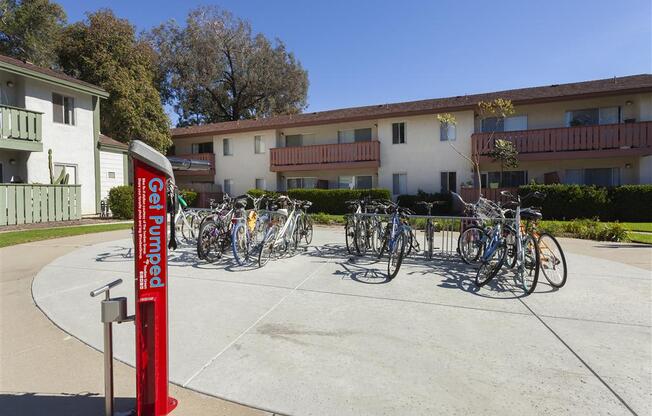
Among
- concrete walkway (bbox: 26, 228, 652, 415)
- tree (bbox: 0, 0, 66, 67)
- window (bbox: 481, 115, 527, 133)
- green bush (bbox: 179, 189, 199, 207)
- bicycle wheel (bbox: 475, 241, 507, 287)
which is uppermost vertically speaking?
tree (bbox: 0, 0, 66, 67)

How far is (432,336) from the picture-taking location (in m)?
3.78

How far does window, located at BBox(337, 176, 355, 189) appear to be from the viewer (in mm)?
23297

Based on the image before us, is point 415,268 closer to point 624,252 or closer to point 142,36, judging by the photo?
point 624,252

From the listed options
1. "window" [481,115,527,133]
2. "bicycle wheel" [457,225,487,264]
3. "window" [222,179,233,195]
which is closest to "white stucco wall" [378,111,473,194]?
"window" [481,115,527,133]

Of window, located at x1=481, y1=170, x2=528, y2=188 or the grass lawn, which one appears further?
window, located at x1=481, y1=170, x2=528, y2=188

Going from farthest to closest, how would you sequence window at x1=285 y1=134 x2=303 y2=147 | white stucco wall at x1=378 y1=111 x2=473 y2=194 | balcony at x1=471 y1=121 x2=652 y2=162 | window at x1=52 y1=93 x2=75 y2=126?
1. window at x1=285 y1=134 x2=303 y2=147
2. white stucco wall at x1=378 y1=111 x2=473 y2=194
3. window at x1=52 y1=93 x2=75 y2=126
4. balcony at x1=471 y1=121 x2=652 y2=162

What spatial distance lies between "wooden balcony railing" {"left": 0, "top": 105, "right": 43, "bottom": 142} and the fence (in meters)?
2.40

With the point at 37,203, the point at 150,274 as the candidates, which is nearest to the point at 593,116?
the point at 150,274

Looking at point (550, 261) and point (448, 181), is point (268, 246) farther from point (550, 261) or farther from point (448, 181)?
point (448, 181)

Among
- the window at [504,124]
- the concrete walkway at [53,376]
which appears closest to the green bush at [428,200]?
the window at [504,124]

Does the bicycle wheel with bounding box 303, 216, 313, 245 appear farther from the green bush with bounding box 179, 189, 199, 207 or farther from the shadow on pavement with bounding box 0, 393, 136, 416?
the green bush with bounding box 179, 189, 199, 207

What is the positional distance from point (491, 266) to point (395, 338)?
316 cm

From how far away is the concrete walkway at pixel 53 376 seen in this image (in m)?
2.52

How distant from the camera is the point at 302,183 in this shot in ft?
81.2
